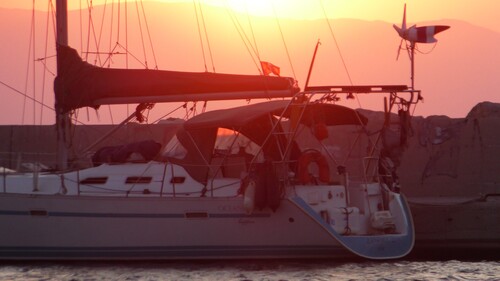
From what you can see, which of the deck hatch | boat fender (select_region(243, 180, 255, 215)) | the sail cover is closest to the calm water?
the deck hatch

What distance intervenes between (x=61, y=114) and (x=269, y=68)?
413 centimetres

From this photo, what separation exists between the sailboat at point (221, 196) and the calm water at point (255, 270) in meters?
0.24

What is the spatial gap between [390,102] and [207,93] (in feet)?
11.3

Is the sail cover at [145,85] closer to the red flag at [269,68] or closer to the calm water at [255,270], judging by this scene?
the red flag at [269,68]

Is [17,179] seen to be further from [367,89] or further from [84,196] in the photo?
[367,89]

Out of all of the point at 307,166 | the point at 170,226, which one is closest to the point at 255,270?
the point at 170,226

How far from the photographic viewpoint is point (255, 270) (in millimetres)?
22250

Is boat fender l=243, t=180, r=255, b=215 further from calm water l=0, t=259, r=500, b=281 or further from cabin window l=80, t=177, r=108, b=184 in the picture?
cabin window l=80, t=177, r=108, b=184

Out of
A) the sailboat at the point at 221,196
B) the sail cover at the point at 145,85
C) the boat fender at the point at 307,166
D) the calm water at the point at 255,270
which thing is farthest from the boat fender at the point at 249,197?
the sail cover at the point at 145,85

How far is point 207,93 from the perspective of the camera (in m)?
24.0

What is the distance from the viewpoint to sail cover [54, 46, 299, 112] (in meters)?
23.8

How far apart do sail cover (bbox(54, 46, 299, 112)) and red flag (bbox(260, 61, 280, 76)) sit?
0.22m

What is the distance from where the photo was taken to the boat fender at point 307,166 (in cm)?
2288

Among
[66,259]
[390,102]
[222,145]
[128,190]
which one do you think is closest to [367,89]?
[390,102]
